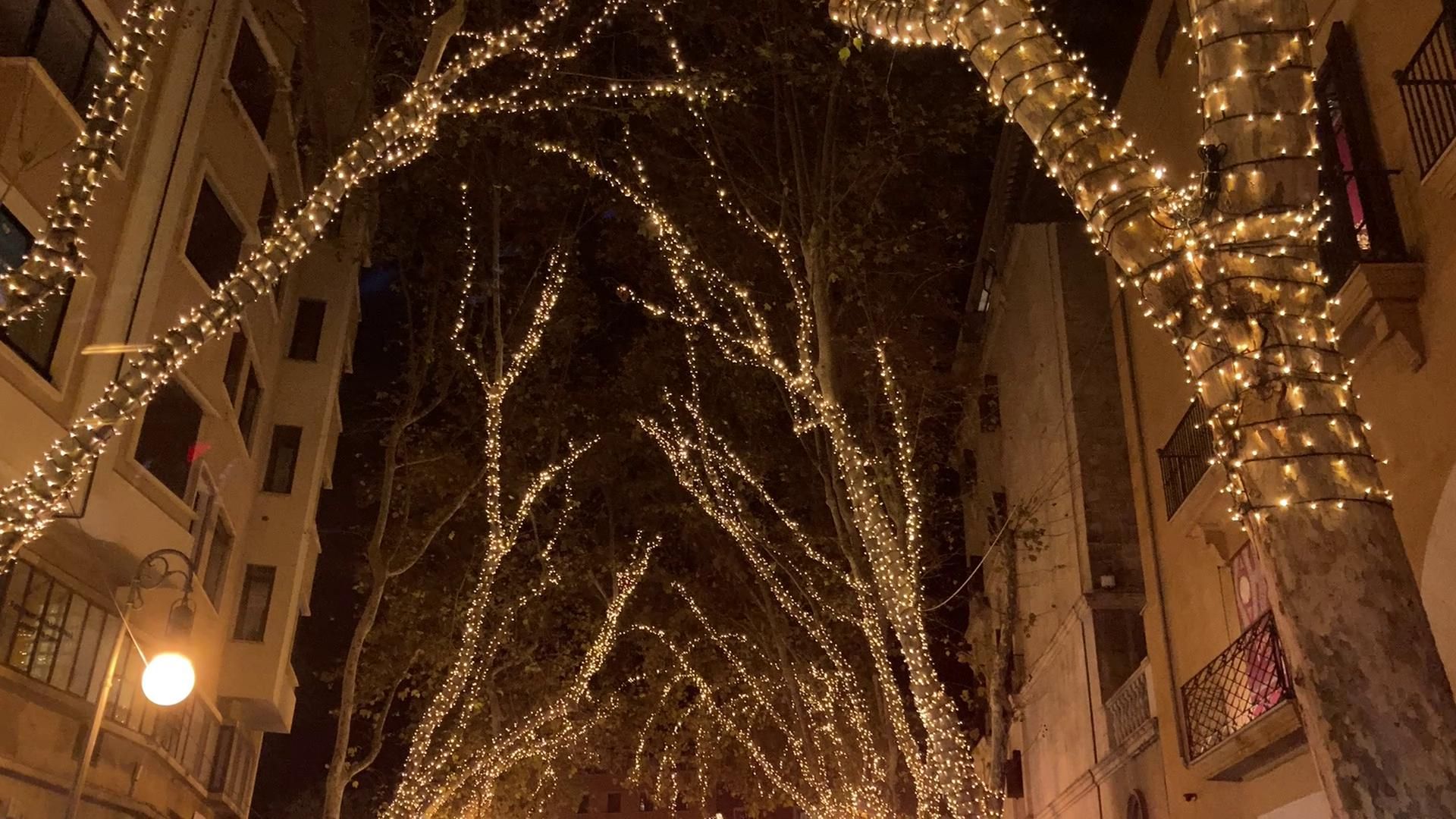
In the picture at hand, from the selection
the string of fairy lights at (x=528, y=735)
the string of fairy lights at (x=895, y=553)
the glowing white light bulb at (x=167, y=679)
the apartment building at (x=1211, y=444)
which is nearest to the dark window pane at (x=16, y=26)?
the string of fairy lights at (x=895, y=553)

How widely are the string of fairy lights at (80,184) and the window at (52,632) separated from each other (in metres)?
6.86

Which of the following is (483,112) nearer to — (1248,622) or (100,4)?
(100,4)

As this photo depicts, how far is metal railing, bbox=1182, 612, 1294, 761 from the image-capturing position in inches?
353

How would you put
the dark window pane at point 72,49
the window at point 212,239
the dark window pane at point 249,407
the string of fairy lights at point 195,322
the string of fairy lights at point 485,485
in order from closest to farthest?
the string of fairy lights at point 195,322
the dark window pane at point 72,49
the window at point 212,239
the string of fairy lights at point 485,485
the dark window pane at point 249,407

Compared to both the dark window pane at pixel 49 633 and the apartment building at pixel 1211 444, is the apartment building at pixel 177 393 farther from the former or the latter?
the apartment building at pixel 1211 444

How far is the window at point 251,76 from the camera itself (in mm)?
15383

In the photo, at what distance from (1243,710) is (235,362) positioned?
1469cm

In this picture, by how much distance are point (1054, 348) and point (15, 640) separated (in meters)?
14.8

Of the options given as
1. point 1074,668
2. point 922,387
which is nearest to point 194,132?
point 922,387

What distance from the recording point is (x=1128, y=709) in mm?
14477

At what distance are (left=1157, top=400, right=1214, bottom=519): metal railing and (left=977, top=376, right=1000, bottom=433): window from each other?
35.8 feet

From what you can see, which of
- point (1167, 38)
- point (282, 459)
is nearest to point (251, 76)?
point (282, 459)

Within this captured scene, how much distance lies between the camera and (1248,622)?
1057 cm

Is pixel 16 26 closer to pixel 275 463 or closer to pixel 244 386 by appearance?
pixel 244 386
